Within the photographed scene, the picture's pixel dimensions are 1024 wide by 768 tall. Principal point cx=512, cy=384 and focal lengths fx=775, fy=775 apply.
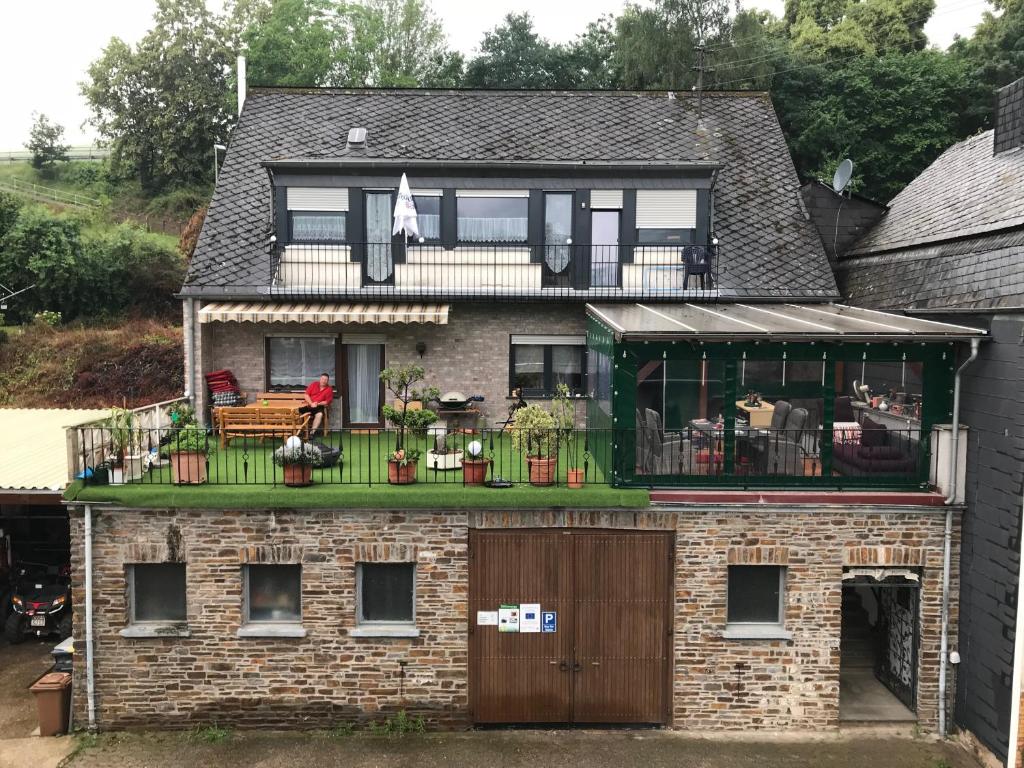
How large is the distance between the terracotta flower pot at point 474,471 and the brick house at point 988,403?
7171 millimetres

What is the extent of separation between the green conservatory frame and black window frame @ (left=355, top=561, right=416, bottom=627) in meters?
3.44

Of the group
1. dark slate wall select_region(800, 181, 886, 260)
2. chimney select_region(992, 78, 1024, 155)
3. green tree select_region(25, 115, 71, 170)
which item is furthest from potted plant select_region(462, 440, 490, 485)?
green tree select_region(25, 115, 71, 170)

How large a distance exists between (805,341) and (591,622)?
17.1 feet

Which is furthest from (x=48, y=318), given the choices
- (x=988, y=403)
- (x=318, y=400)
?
(x=988, y=403)

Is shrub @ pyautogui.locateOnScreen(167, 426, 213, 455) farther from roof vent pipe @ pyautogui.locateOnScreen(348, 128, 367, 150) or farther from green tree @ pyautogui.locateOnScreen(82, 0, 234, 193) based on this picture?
green tree @ pyautogui.locateOnScreen(82, 0, 234, 193)

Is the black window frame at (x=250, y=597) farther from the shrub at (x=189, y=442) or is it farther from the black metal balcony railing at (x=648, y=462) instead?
the shrub at (x=189, y=442)

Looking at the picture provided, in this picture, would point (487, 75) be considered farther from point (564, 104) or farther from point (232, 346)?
point (232, 346)

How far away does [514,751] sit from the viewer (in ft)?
36.1

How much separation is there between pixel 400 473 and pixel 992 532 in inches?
333

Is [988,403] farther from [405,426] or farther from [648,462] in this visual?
[405,426]

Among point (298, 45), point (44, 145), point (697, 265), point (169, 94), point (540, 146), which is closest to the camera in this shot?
point (697, 265)

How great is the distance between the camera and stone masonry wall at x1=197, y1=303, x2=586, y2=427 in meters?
16.0

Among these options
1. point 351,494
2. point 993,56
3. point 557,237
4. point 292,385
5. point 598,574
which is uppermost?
point 993,56

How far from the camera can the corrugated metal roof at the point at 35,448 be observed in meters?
12.8
